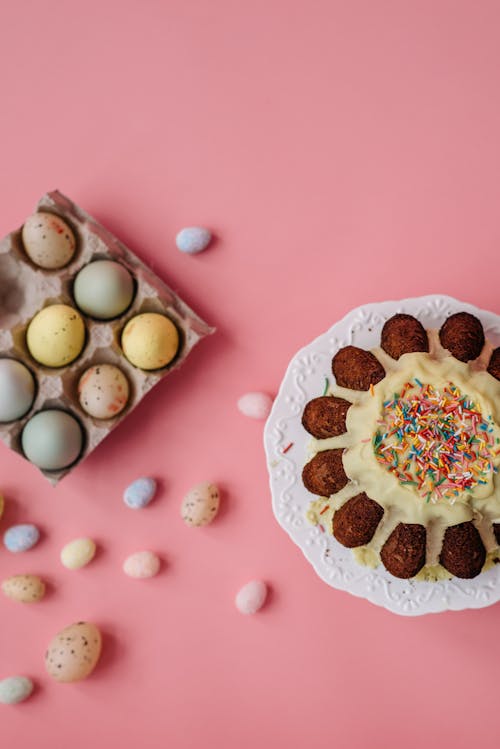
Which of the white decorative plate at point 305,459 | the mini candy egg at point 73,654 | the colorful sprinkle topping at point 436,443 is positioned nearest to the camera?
the colorful sprinkle topping at point 436,443

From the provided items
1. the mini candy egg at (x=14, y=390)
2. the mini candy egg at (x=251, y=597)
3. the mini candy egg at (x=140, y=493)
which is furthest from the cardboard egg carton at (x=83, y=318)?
the mini candy egg at (x=251, y=597)

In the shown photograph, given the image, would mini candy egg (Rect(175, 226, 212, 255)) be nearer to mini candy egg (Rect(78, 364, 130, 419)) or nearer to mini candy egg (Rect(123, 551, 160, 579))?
mini candy egg (Rect(78, 364, 130, 419))

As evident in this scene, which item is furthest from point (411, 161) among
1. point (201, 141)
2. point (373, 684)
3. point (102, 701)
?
point (102, 701)

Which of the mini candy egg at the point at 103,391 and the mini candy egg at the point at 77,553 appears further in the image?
the mini candy egg at the point at 77,553

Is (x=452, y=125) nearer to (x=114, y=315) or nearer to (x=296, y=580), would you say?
(x=114, y=315)

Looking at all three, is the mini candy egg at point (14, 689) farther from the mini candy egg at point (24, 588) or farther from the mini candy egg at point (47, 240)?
the mini candy egg at point (47, 240)
